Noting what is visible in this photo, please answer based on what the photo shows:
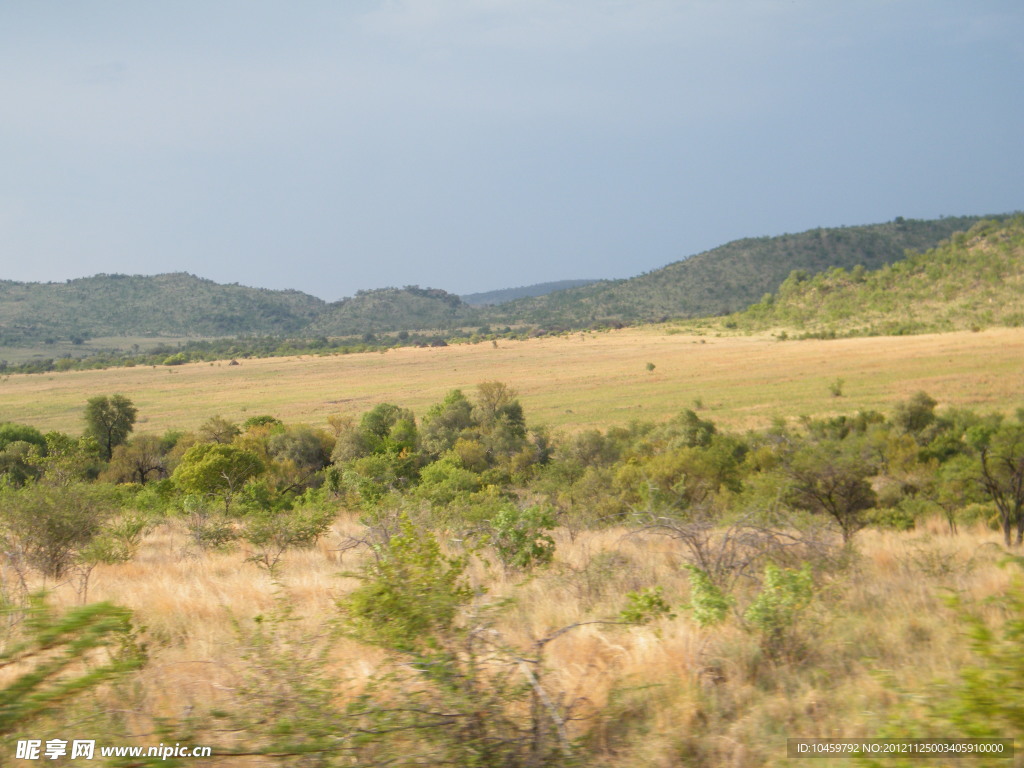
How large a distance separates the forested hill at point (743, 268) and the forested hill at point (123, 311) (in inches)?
3200

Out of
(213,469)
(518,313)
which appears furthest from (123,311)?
(213,469)

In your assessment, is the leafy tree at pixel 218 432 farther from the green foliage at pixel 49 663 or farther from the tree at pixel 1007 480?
the green foliage at pixel 49 663

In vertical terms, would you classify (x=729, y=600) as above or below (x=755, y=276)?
below

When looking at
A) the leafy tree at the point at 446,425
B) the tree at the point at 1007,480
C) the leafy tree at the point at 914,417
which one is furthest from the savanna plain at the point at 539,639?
the leafy tree at the point at 446,425

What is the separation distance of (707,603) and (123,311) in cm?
20076

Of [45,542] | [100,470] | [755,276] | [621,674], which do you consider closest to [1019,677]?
[621,674]

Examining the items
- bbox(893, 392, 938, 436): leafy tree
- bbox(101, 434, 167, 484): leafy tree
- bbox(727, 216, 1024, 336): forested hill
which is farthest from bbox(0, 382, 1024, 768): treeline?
bbox(727, 216, 1024, 336): forested hill

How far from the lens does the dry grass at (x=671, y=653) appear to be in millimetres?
3389

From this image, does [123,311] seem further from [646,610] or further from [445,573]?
[646,610]

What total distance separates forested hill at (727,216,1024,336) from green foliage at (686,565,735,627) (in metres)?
76.7

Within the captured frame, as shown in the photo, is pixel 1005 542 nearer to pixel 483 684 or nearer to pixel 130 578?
pixel 483 684

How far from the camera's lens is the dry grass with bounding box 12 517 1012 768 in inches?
133

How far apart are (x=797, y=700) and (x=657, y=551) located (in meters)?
4.38

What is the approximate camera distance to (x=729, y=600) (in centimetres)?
480
